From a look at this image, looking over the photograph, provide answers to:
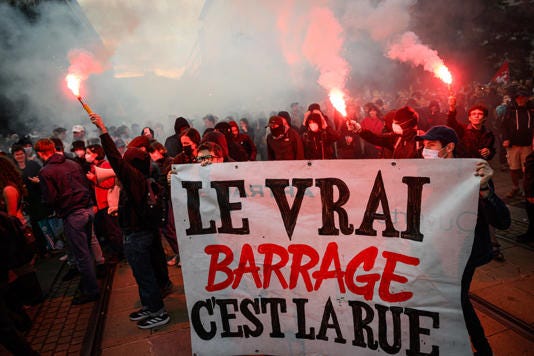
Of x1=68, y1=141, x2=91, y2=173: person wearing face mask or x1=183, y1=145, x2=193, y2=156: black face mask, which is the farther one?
x1=68, y1=141, x2=91, y2=173: person wearing face mask

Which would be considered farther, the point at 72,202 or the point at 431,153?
the point at 72,202

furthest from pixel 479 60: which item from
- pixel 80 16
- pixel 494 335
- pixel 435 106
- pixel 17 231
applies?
pixel 80 16

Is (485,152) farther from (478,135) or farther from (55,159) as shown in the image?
(55,159)

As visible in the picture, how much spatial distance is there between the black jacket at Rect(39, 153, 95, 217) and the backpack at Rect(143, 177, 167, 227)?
4.74ft

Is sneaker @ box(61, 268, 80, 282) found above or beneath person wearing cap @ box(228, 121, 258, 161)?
beneath

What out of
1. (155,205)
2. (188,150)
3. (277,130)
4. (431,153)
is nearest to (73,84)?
(155,205)

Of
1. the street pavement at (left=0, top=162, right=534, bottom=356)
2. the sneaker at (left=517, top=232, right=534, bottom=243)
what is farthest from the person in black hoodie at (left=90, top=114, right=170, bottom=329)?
the sneaker at (left=517, top=232, right=534, bottom=243)

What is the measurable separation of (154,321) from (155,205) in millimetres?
1309

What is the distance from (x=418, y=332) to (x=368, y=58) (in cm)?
1385

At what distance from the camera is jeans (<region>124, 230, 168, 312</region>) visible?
3338mm

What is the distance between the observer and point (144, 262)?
339cm

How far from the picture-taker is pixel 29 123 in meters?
11.3

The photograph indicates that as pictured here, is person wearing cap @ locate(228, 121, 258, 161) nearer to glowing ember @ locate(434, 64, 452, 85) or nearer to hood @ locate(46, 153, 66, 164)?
hood @ locate(46, 153, 66, 164)

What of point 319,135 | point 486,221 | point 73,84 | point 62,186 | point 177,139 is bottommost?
point 486,221
